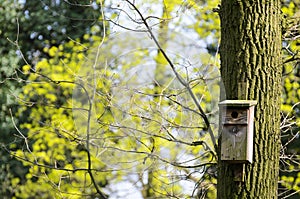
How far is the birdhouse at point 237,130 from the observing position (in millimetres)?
2234

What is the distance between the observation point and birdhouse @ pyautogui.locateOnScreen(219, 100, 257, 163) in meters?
2.23

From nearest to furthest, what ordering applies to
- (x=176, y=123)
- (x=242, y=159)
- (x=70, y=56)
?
(x=242, y=159) < (x=176, y=123) < (x=70, y=56)

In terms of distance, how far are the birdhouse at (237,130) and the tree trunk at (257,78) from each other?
0.04 meters

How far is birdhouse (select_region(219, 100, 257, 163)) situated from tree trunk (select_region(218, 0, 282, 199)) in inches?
1.4

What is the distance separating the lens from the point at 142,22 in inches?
102

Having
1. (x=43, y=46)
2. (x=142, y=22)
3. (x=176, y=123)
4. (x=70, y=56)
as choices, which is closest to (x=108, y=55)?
(x=142, y=22)

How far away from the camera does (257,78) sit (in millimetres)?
2293

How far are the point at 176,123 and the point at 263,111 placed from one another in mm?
493

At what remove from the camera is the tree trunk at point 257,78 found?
225 cm

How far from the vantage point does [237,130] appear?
7.51ft

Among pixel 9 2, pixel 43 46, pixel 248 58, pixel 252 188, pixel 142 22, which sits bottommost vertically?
pixel 252 188

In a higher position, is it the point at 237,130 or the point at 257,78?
the point at 257,78

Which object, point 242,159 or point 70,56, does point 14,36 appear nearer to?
point 70,56

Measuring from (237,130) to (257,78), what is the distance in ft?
0.65
